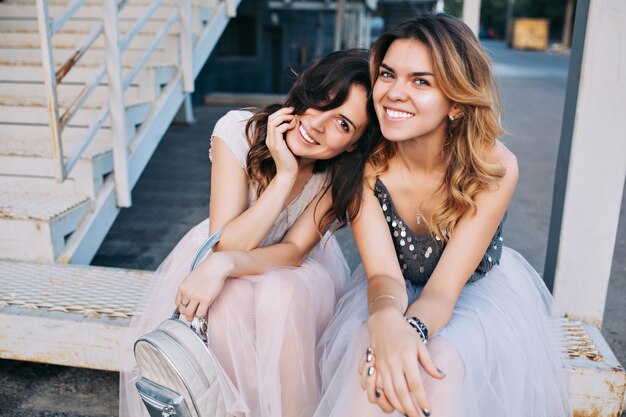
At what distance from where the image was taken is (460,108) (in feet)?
6.05

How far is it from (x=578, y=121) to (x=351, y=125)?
0.88 m

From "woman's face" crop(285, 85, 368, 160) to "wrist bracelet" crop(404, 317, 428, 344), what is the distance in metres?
0.64

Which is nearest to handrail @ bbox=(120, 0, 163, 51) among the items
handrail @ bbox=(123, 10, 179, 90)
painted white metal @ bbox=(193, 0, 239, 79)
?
handrail @ bbox=(123, 10, 179, 90)

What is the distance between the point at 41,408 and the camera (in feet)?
7.39

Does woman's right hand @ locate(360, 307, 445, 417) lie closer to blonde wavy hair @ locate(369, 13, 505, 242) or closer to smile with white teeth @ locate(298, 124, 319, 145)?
blonde wavy hair @ locate(369, 13, 505, 242)

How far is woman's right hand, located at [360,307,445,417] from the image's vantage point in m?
1.44

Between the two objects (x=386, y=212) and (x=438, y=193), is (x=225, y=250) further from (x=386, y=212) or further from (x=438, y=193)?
(x=438, y=193)

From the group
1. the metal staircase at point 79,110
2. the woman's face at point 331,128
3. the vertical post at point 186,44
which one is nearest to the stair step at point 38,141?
the metal staircase at point 79,110

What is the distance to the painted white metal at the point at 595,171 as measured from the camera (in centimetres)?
210

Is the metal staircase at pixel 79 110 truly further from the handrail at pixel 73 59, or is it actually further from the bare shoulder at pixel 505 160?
the bare shoulder at pixel 505 160

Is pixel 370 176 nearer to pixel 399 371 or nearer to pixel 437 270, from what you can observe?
pixel 437 270

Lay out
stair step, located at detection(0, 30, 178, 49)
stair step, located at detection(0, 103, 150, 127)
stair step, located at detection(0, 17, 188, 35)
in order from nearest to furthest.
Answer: stair step, located at detection(0, 103, 150, 127) → stair step, located at detection(0, 30, 178, 49) → stair step, located at detection(0, 17, 188, 35)

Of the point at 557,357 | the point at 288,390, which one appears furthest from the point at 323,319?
the point at 557,357

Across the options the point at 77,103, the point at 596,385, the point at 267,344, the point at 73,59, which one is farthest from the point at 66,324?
the point at 596,385
